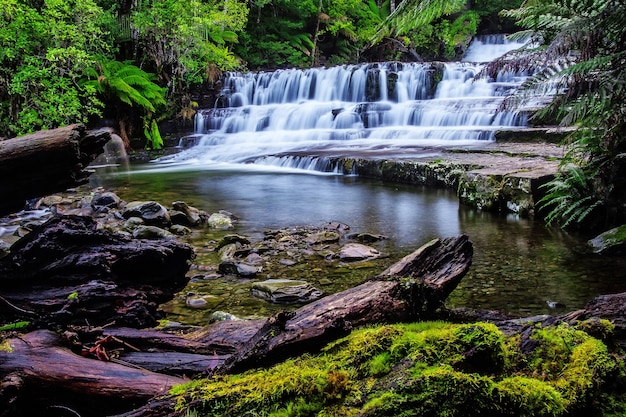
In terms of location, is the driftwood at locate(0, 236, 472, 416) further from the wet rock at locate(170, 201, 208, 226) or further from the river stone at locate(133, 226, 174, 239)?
the wet rock at locate(170, 201, 208, 226)

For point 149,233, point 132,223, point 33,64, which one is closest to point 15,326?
point 149,233

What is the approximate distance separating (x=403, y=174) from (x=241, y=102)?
12919 millimetres

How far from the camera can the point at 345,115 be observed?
17422 mm

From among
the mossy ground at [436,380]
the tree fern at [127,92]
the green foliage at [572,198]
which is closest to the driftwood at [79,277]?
the mossy ground at [436,380]

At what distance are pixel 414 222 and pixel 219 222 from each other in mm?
3060

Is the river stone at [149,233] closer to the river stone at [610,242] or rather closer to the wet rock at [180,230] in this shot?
the wet rock at [180,230]

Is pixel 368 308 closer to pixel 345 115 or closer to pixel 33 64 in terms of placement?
pixel 33 64

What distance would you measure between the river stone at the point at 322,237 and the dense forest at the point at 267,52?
268 centimetres

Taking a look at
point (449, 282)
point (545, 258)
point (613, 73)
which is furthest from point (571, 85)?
point (449, 282)

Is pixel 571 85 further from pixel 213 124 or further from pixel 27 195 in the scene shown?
pixel 213 124

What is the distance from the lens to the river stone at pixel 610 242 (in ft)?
16.9

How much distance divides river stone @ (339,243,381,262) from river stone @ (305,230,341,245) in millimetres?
430

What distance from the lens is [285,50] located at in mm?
27531

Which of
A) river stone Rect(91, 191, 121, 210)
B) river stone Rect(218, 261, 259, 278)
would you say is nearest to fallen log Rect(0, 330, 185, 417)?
river stone Rect(218, 261, 259, 278)
